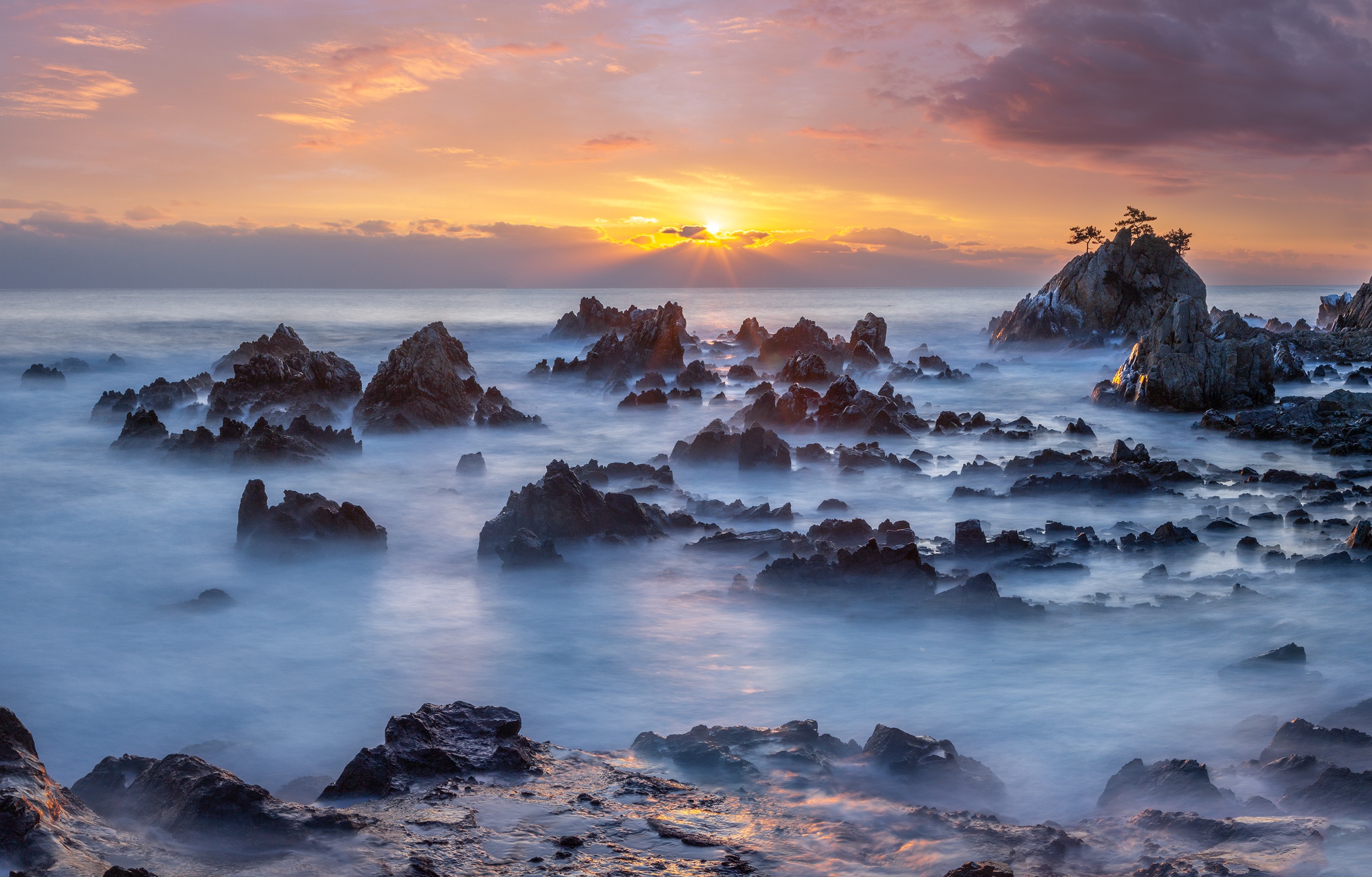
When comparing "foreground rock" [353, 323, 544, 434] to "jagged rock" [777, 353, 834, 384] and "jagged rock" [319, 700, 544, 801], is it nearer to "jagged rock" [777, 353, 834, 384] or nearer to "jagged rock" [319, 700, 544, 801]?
"jagged rock" [777, 353, 834, 384]

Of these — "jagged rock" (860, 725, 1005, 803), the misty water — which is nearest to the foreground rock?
the misty water

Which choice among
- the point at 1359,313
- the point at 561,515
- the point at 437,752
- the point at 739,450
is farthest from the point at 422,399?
the point at 1359,313

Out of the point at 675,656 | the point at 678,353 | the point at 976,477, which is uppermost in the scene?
the point at 678,353

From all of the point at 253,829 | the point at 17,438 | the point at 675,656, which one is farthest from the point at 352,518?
the point at 17,438

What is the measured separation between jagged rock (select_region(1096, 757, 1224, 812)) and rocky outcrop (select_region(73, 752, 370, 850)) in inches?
252

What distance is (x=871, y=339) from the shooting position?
52156mm

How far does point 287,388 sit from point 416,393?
17.5 feet

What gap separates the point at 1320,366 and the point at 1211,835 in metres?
41.4

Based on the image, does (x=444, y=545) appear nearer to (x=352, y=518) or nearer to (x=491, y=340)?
(x=352, y=518)

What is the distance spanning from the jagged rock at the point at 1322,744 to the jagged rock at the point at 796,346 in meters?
42.5

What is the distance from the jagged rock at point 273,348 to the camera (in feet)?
125

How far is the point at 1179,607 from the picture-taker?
13398 mm

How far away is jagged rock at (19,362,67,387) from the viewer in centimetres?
3828

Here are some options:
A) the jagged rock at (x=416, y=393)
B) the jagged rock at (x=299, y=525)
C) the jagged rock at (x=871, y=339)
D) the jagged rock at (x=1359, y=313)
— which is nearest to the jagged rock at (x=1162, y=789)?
the jagged rock at (x=299, y=525)
